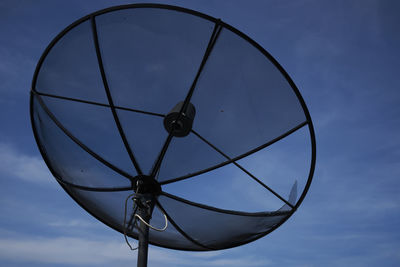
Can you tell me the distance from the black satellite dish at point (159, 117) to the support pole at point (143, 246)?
0.17 metres

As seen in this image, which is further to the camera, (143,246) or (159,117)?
(159,117)

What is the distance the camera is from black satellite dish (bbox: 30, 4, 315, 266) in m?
4.75

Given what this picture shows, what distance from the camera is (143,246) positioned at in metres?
4.37

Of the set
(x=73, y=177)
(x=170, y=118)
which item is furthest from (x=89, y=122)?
(x=170, y=118)

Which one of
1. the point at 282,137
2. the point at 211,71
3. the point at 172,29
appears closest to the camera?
the point at 172,29

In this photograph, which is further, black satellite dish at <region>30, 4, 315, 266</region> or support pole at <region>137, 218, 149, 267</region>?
black satellite dish at <region>30, 4, 315, 266</region>

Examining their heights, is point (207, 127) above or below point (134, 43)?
below

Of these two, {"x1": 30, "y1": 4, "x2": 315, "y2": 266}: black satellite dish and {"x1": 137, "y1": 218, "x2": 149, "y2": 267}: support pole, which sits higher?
{"x1": 30, "y1": 4, "x2": 315, "y2": 266}: black satellite dish

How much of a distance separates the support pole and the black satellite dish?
170mm

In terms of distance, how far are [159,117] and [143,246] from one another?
1.85 meters

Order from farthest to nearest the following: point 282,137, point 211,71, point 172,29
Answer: point 282,137 → point 211,71 → point 172,29

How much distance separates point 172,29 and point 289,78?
1.61 m

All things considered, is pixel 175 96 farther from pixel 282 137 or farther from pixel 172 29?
pixel 282 137

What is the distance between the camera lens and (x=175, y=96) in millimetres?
5207
